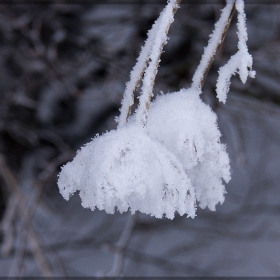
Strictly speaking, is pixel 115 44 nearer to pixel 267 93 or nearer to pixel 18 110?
pixel 18 110

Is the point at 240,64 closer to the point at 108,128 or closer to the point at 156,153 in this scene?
the point at 156,153

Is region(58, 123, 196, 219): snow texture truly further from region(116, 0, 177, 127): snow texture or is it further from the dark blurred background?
the dark blurred background

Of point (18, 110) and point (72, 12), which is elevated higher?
point (72, 12)

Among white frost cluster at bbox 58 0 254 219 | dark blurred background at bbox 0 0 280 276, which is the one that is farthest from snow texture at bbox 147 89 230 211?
dark blurred background at bbox 0 0 280 276

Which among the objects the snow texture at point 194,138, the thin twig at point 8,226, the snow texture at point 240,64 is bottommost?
the snow texture at point 194,138

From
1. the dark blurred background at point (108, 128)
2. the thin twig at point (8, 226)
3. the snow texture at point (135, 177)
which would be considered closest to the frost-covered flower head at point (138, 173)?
the snow texture at point (135, 177)

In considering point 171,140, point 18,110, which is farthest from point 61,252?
point 171,140

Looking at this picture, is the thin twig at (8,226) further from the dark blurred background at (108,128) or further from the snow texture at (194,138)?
the snow texture at (194,138)
